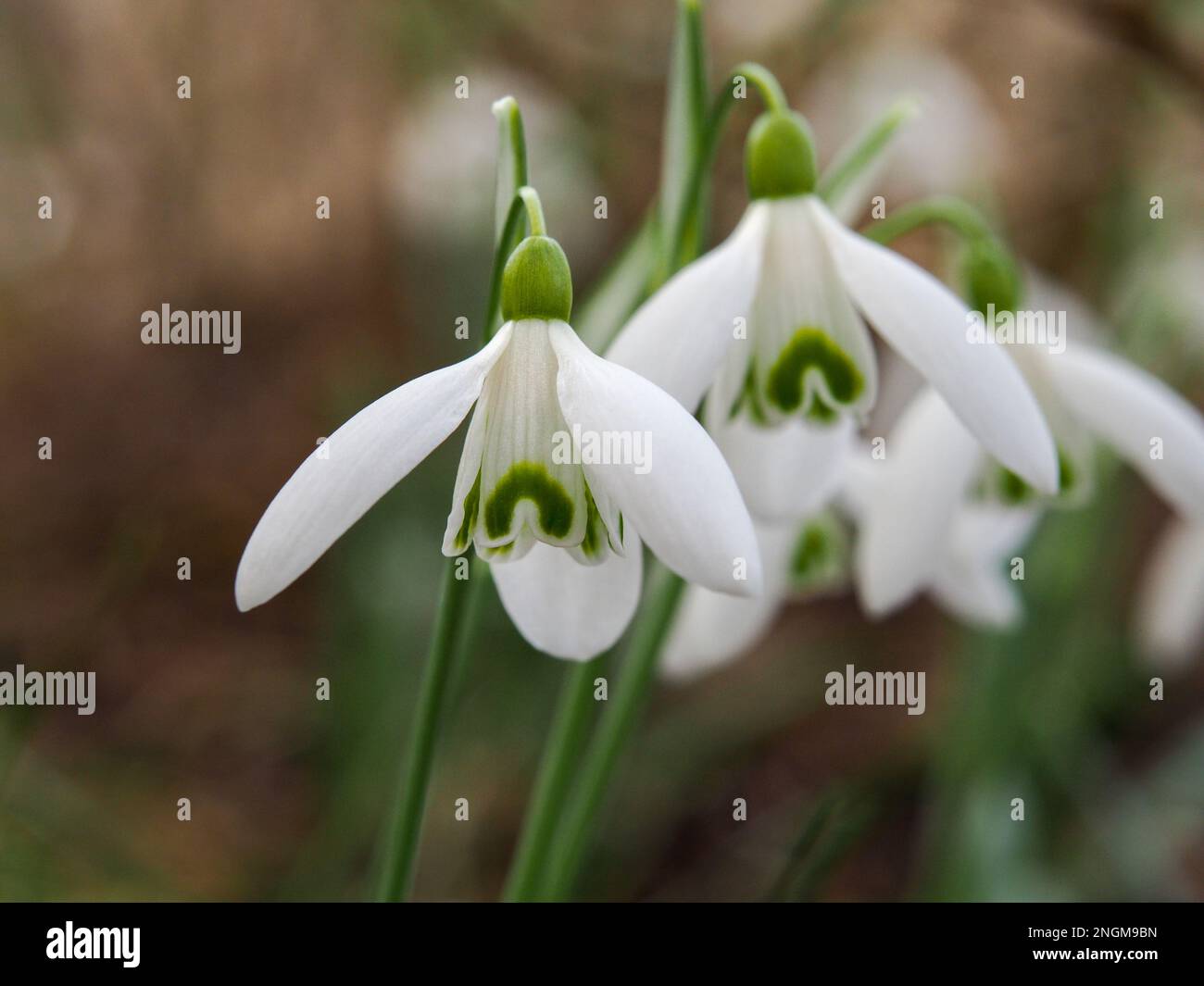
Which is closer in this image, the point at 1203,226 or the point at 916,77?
the point at 1203,226

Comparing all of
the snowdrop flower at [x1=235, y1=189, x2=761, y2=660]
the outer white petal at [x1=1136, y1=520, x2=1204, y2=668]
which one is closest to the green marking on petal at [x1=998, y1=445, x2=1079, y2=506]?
the snowdrop flower at [x1=235, y1=189, x2=761, y2=660]

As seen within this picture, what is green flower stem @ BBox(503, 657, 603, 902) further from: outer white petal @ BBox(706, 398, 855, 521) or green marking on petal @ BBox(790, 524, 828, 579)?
green marking on petal @ BBox(790, 524, 828, 579)

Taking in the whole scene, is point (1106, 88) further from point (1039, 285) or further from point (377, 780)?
point (377, 780)

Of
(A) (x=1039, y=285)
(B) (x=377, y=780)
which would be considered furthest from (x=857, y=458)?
(A) (x=1039, y=285)

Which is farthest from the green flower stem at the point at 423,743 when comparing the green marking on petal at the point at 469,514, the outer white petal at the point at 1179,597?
the outer white petal at the point at 1179,597

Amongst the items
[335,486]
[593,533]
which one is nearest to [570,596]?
[593,533]
